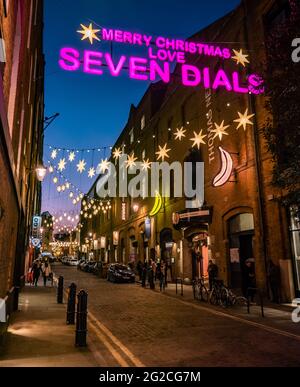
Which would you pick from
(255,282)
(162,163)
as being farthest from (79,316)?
Answer: (162,163)

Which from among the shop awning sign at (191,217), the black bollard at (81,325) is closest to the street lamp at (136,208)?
the shop awning sign at (191,217)

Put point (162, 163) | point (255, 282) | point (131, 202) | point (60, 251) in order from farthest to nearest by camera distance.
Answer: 1. point (60, 251)
2. point (131, 202)
3. point (162, 163)
4. point (255, 282)

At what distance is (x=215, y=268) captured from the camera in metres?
18.0

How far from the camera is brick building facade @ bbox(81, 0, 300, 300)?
Result: 51.2 ft

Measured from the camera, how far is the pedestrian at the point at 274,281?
14.4 m

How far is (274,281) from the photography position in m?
14.4

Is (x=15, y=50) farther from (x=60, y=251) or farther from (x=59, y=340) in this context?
(x=60, y=251)

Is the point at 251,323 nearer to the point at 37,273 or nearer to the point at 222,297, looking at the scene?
the point at 222,297

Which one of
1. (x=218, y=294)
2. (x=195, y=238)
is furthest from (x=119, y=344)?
(x=195, y=238)

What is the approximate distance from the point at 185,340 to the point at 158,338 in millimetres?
692

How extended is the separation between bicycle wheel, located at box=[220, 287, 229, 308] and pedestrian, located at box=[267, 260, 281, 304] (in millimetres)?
2163

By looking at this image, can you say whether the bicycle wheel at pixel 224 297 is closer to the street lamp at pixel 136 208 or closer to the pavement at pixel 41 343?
the pavement at pixel 41 343

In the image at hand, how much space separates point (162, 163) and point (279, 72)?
2003 cm
